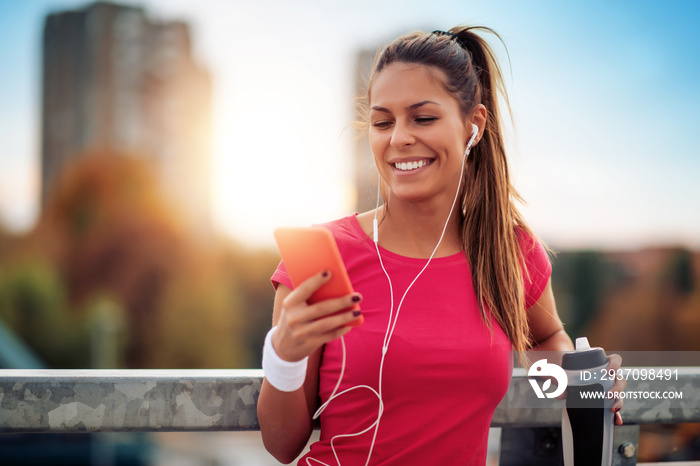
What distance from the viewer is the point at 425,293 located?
2.26m

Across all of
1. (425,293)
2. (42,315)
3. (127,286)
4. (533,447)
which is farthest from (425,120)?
(127,286)

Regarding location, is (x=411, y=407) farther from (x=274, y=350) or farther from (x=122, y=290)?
(x=122, y=290)

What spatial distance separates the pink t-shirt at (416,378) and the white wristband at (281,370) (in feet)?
Result: 0.87

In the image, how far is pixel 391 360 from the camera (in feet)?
6.92

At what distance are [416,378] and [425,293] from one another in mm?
295

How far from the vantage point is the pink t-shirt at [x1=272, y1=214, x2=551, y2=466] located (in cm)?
211

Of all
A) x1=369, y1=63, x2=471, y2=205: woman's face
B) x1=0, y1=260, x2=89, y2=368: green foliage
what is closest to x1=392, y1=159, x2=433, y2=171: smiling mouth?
x1=369, y1=63, x2=471, y2=205: woman's face

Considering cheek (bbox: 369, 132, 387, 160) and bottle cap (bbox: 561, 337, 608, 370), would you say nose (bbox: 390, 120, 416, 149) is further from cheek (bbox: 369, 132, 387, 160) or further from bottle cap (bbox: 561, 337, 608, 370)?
bottle cap (bbox: 561, 337, 608, 370)

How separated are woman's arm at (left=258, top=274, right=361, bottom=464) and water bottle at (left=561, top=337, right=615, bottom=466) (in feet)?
2.48

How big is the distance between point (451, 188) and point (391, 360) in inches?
29.3

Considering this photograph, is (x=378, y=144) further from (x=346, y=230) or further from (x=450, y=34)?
(x=450, y=34)

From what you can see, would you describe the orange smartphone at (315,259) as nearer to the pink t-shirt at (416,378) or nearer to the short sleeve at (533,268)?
the pink t-shirt at (416,378)

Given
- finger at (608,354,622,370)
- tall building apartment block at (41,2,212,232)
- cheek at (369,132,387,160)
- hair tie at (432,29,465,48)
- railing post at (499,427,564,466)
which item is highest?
tall building apartment block at (41,2,212,232)

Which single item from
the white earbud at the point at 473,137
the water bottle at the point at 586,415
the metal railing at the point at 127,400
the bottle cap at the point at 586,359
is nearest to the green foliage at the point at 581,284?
the white earbud at the point at 473,137
